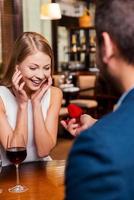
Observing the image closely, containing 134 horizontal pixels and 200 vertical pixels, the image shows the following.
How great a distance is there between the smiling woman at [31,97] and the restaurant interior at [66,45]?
235 cm

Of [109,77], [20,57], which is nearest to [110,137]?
[109,77]

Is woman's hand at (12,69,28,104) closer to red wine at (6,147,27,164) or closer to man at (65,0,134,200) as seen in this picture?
red wine at (6,147,27,164)

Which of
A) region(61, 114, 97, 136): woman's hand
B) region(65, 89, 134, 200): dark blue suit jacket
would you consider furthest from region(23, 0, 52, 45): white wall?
region(65, 89, 134, 200): dark blue suit jacket

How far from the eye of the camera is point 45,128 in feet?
6.50

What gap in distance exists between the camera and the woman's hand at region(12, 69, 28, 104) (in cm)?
201

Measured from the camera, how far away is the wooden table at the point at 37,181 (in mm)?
1415

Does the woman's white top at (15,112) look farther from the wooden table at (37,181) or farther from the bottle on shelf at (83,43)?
the bottle on shelf at (83,43)

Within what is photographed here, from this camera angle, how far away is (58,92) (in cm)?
223

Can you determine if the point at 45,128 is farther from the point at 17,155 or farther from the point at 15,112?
the point at 17,155

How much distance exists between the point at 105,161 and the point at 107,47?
0.85 ft

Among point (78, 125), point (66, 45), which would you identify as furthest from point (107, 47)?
point (66, 45)

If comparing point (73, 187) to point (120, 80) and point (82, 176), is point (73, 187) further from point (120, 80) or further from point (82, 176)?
point (120, 80)

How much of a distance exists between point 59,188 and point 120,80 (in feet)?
2.50

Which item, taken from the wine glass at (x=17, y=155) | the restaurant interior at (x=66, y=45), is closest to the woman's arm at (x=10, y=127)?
the wine glass at (x=17, y=155)
